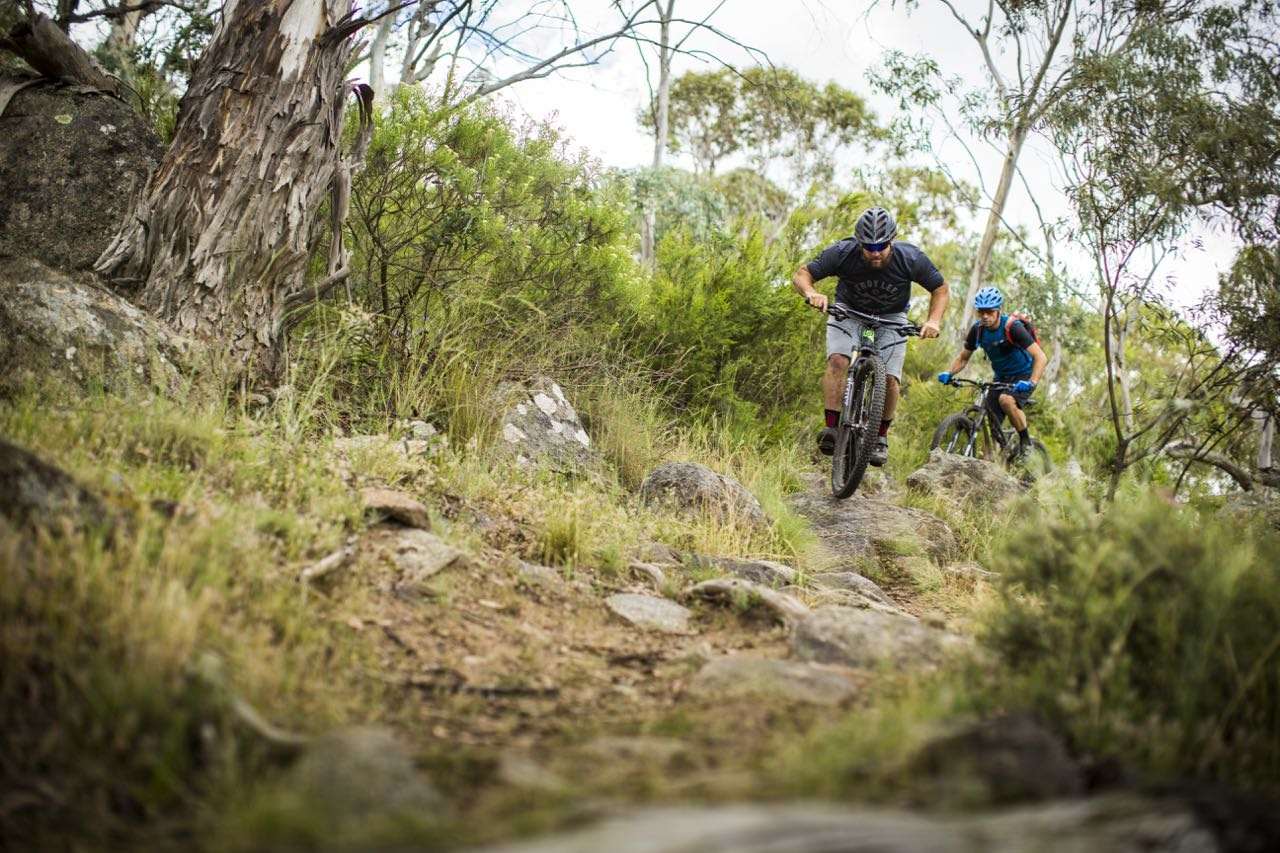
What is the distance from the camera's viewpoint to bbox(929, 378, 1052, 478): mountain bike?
36.4 ft

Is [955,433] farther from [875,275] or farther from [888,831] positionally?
[888,831]

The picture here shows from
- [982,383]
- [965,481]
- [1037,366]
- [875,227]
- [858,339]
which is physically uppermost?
[875,227]

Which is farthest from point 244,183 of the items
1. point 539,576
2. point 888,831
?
point 888,831

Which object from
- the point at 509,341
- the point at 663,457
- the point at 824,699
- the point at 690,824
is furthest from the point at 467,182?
the point at 690,824

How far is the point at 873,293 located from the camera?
27.1ft

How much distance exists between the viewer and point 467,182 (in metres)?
8.33

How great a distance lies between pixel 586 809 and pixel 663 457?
681 centimetres

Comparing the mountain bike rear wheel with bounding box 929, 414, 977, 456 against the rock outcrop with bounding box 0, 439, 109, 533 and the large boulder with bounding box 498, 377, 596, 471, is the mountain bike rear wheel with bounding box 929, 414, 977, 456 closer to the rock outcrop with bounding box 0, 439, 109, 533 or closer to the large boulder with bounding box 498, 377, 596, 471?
the large boulder with bounding box 498, 377, 596, 471

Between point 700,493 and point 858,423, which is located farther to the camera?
point 858,423

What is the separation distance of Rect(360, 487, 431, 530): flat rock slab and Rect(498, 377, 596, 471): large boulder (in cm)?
218

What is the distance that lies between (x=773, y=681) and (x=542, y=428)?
453 centimetres

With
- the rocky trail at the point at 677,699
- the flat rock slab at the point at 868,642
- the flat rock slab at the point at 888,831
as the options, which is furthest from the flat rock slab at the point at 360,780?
the flat rock slab at the point at 868,642

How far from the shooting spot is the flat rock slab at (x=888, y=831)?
63.1 inches

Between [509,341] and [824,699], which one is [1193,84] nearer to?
[509,341]
